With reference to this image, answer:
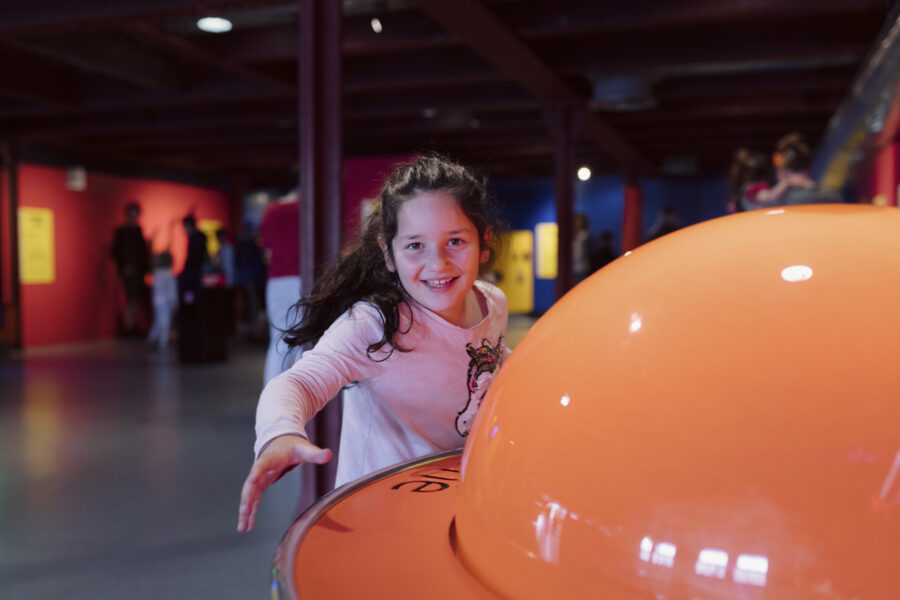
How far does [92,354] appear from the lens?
1097cm

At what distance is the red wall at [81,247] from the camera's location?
1166 centimetres

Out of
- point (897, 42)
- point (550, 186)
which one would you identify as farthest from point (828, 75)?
point (550, 186)

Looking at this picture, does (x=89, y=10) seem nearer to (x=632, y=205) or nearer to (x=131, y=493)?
(x=131, y=493)

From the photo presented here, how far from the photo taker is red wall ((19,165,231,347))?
11664mm

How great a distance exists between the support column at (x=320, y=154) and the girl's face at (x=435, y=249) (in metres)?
2.04

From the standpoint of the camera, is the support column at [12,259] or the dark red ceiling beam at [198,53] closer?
the dark red ceiling beam at [198,53]

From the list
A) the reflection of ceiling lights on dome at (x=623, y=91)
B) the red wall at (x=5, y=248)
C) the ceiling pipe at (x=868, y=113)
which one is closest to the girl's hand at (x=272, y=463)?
the ceiling pipe at (x=868, y=113)

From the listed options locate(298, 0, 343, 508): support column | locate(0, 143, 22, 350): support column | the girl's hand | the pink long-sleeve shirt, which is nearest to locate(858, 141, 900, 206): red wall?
locate(298, 0, 343, 508): support column

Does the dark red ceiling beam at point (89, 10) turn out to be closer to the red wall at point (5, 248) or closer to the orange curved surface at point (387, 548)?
the orange curved surface at point (387, 548)

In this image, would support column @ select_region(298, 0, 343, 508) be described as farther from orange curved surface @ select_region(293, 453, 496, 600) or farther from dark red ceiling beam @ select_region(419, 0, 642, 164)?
orange curved surface @ select_region(293, 453, 496, 600)

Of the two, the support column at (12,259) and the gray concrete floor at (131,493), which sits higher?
the support column at (12,259)

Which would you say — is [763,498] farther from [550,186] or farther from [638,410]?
[550,186]

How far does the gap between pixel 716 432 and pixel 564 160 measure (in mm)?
7850

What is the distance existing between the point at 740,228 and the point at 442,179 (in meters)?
0.81
